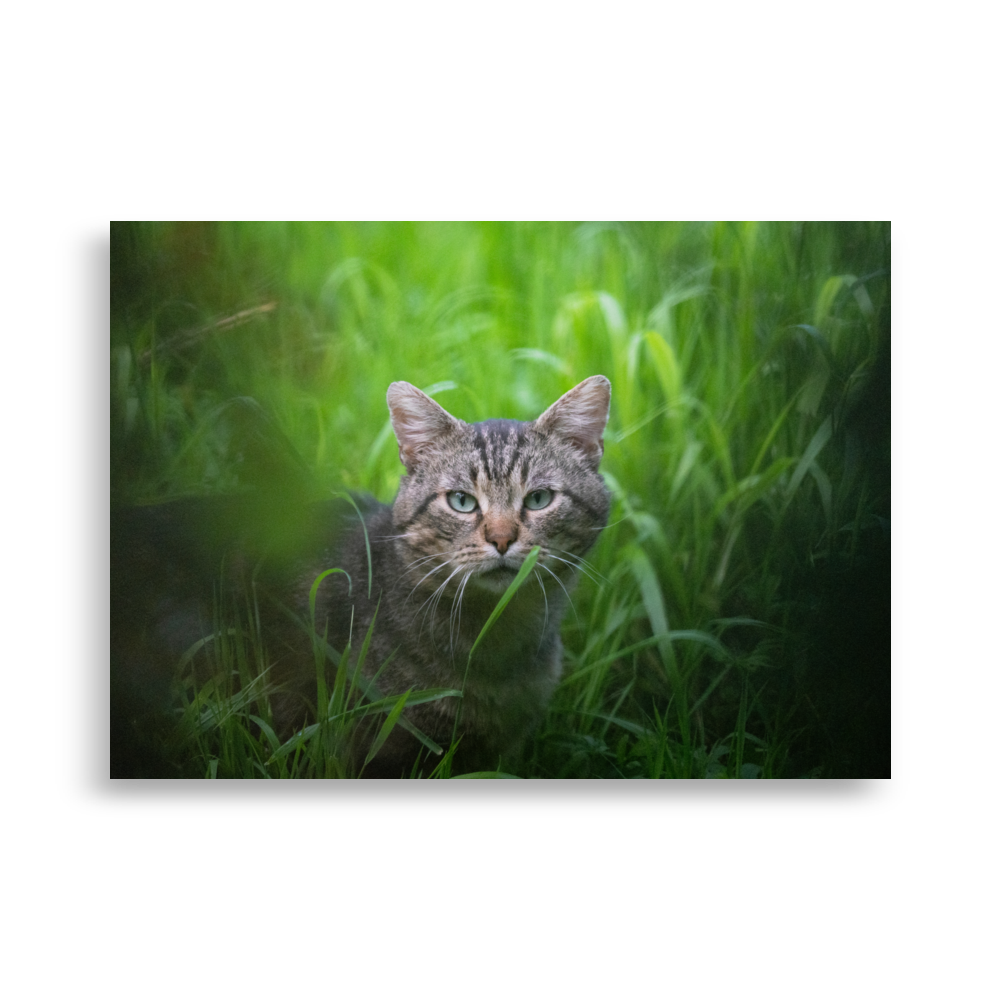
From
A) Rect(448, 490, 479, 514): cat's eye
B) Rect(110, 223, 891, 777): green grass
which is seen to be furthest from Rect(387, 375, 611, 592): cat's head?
Rect(110, 223, 891, 777): green grass

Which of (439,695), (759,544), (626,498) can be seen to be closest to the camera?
(439,695)

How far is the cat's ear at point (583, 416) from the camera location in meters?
2.07

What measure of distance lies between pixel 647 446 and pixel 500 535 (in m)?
1.01

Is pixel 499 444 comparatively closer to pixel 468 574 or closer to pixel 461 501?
pixel 461 501

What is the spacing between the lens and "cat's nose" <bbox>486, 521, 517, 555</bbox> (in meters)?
1.93

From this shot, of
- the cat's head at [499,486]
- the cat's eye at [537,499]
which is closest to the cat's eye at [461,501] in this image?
the cat's head at [499,486]

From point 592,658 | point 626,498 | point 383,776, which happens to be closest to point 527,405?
point 626,498

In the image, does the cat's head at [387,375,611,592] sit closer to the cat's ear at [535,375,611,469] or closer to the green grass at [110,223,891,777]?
the cat's ear at [535,375,611,469]

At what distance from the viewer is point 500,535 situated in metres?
1.93

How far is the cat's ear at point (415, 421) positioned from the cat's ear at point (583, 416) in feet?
0.74

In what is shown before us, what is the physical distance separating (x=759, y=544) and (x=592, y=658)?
55 centimetres

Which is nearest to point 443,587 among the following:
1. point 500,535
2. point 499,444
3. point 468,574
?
point 468,574
